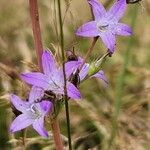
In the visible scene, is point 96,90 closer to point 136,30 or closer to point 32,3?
point 136,30

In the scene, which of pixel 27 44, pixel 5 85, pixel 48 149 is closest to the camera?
pixel 48 149

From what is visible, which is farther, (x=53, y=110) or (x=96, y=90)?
(x=96, y=90)

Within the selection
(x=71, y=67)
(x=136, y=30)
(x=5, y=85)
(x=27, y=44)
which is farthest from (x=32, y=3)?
(x=136, y=30)

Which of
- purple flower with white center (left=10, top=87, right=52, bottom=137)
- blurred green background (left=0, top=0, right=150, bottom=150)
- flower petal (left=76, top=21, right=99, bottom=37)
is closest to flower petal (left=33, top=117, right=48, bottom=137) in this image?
purple flower with white center (left=10, top=87, right=52, bottom=137)

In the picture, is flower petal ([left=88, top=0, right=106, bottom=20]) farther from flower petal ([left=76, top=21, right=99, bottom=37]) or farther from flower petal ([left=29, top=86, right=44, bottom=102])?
flower petal ([left=29, top=86, right=44, bottom=102])

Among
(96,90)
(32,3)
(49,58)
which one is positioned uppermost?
(32,3)

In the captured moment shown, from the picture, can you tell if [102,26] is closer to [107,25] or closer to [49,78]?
[107,25]

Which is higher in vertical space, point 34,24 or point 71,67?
point 34,24

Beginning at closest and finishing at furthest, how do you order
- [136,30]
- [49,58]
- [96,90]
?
1. [49,58]
2. [96,90]
3. [136,30]
